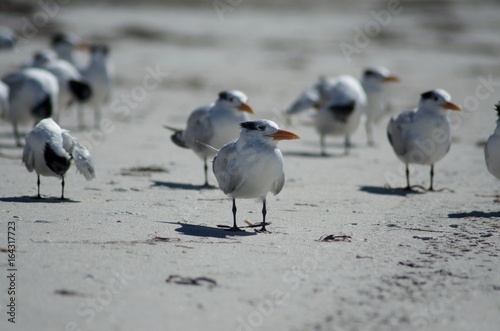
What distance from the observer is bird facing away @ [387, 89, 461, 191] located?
7680 mm

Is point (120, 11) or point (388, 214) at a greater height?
point (120, 11)

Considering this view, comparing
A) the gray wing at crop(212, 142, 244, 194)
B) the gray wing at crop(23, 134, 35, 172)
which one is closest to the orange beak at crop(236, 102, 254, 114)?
the gray wing at crop(212, 142, 244, 194)

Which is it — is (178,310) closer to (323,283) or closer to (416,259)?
(323,283)

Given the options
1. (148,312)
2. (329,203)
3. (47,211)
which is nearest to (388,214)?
(329,203)

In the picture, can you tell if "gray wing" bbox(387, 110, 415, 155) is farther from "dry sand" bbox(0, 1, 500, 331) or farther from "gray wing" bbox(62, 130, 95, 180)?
"gray wing" bbox(62, 130, 95, 180)

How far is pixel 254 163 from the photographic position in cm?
562

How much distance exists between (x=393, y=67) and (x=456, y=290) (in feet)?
52.0

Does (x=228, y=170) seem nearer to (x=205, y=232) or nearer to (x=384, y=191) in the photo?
(x=205, y=232)

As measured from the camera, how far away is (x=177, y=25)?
24.6m

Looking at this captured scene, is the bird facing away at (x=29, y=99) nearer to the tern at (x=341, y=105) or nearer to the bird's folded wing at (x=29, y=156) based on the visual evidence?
the tern at (x=341, y=105)

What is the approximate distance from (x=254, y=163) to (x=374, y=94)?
6.64m

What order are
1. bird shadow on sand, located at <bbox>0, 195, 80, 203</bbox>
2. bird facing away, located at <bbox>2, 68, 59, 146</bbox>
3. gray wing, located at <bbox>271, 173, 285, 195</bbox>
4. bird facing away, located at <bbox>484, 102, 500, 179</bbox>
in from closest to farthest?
gray wing, located at <bbox>271, 173, 285, 195</bbox>
bird shadow on sand, located at <bbox>0, 195, 80, 203</bbox>
bird facing away, located at <bbox>484, 102, 500, 179</bbox>
bird facing away, located at <bbox>2, 68, 59, 146</bbox>

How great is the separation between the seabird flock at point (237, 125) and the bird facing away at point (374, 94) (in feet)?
0.05

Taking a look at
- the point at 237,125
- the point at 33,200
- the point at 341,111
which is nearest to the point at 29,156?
the point at 33,200
